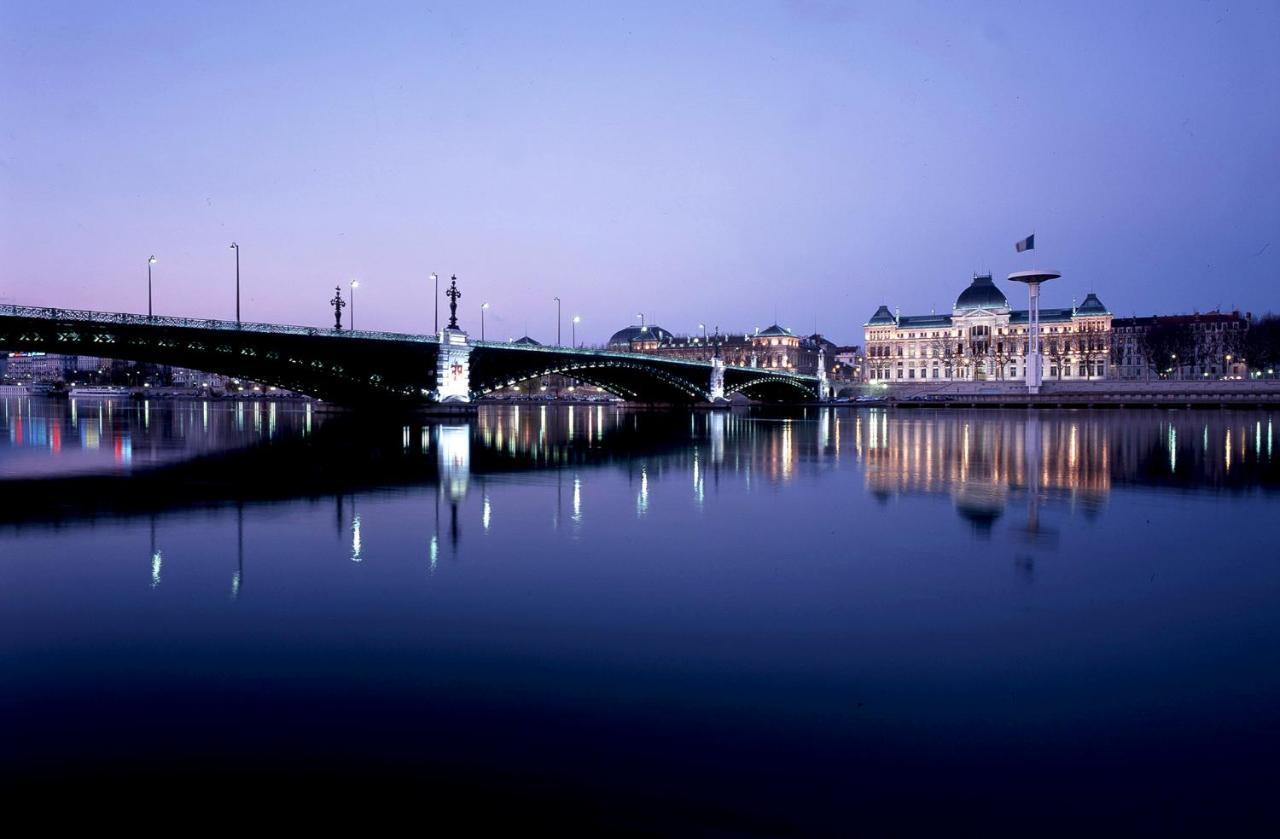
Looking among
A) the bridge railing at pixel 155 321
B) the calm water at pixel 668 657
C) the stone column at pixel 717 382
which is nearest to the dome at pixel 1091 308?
the stone column at pixel 717 382

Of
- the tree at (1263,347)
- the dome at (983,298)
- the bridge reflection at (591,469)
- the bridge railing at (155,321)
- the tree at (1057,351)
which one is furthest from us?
the dome at (983,298)

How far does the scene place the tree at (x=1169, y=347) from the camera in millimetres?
154750

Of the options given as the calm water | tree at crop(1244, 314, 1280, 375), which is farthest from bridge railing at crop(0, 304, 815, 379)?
tree at crop(1244, 314, 1280, 375)

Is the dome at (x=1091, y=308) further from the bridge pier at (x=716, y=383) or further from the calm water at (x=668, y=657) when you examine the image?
the calm water at (x=668, y=657)

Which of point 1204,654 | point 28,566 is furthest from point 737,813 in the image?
point 28,566

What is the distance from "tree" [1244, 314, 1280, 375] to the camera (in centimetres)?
14050

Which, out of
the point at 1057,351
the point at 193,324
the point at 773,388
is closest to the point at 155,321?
the point at 193,324

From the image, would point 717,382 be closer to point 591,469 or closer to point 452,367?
point 452,367

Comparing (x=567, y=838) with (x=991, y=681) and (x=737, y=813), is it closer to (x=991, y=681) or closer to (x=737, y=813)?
(x=737, y=813)

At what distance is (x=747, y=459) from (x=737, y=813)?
31.0m

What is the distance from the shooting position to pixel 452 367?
78250 millimetres

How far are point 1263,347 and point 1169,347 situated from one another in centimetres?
1484

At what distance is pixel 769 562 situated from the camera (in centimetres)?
1493

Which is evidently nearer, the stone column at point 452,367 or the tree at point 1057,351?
the stone column at point 452,367
